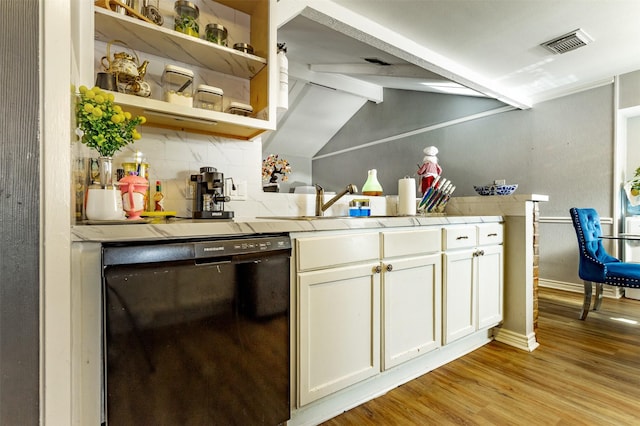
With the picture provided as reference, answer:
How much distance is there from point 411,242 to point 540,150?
3376mm

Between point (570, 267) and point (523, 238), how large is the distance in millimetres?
2204

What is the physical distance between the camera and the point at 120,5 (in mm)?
1422

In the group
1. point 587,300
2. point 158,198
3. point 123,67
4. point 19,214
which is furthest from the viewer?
point 587,300

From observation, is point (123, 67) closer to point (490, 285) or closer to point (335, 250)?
point (335, 250)

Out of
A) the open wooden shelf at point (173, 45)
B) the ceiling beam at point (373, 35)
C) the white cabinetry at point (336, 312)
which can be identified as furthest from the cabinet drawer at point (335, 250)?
the ceiling beam at point (373, 35)

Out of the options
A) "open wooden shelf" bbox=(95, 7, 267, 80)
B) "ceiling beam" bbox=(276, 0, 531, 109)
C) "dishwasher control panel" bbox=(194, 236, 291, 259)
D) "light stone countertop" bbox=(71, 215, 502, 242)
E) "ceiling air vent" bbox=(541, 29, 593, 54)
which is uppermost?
"ceiling air vent" bbox=(541, 29, 593, 54)

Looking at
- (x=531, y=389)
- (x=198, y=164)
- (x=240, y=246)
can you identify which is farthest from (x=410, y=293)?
(x=198, y=164)

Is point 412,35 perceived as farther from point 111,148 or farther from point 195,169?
point 111,148

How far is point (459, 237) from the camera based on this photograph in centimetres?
202

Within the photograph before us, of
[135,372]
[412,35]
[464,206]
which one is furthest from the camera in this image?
[464,206]

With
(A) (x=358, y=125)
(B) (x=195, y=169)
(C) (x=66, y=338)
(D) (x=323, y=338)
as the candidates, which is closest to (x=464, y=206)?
(D) (x=323, y=338)

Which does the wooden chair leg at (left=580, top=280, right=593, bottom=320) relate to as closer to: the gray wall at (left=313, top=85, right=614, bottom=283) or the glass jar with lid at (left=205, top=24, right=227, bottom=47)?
the gray wall at (left=313, top=85, right=614, bottom=283)

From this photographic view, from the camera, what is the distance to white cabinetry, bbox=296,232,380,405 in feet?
4.46

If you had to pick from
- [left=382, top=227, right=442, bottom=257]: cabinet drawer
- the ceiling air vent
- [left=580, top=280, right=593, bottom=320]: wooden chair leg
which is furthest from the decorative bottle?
[left=580, top=280, right=593, bottom=320]: wooden chair leg
